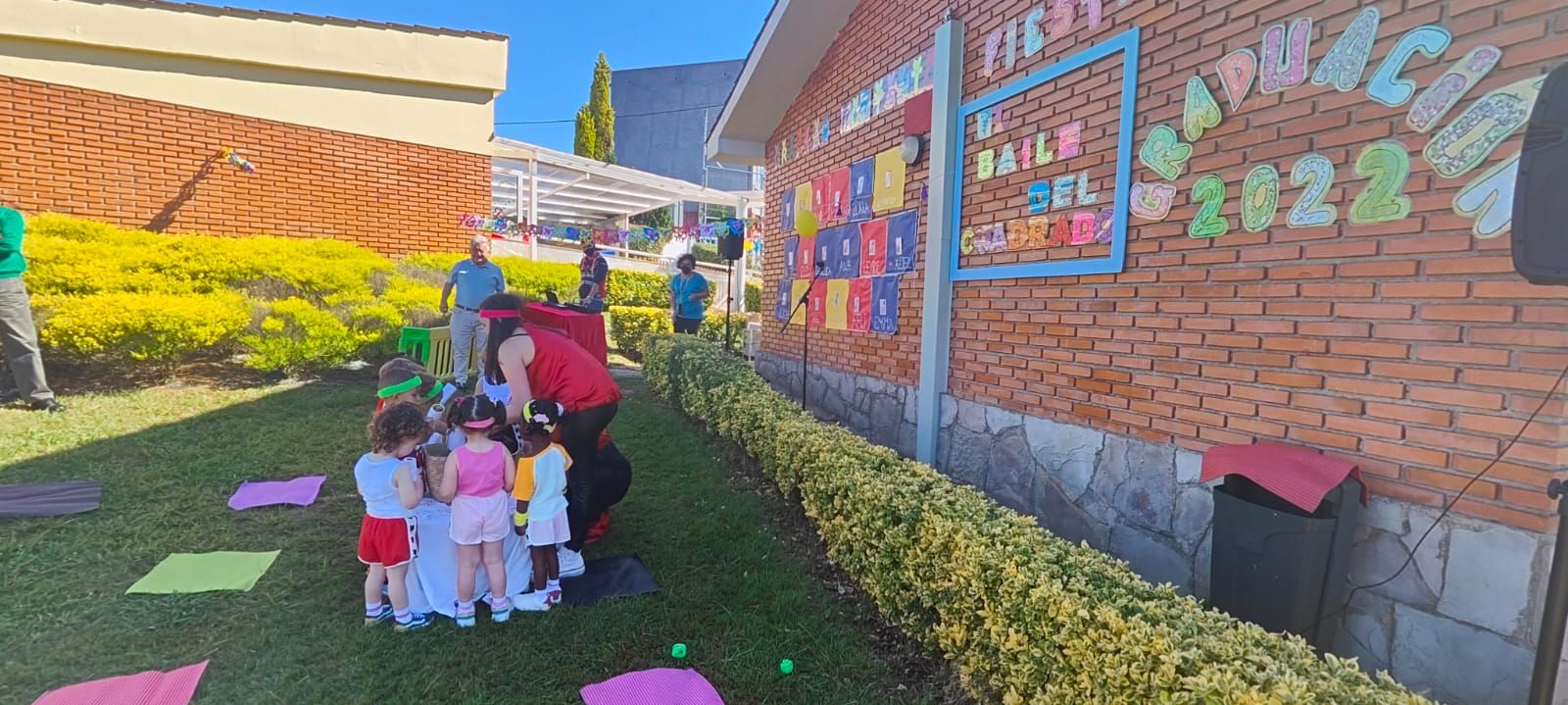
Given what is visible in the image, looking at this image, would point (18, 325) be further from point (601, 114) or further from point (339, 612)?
point (601, 114)

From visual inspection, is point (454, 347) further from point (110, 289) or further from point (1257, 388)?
point (1257, 388)

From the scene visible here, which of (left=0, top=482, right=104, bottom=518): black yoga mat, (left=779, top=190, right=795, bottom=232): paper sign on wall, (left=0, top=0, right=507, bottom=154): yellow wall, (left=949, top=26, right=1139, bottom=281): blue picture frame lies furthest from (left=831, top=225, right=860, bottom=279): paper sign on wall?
(left=0, top=0, right=507, bottom=154): yellow wall

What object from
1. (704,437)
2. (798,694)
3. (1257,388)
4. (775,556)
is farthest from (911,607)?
(704,437)

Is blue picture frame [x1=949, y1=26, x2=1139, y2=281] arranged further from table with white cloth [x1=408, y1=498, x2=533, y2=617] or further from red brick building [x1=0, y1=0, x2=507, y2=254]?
red brick building [x1=0, y1=0, x2=507, y2=254]

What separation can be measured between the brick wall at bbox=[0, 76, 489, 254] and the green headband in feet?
27.0

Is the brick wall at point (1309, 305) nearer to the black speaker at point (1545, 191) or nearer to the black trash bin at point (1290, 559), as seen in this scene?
the black trash bin at point (1290, 559)

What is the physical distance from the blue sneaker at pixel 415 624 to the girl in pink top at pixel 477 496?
0.16m

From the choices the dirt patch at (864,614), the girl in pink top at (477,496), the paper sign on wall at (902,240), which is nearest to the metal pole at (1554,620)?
the dirt patch at (864,614)

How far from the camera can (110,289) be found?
24.0 ft

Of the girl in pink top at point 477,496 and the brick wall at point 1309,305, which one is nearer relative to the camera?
the brick wall at point 1309,305

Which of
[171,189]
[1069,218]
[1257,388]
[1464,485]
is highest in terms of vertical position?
[171,189]

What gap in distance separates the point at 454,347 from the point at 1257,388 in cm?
799

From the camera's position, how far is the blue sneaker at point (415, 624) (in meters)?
3.19

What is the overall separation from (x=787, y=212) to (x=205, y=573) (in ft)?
21.7
